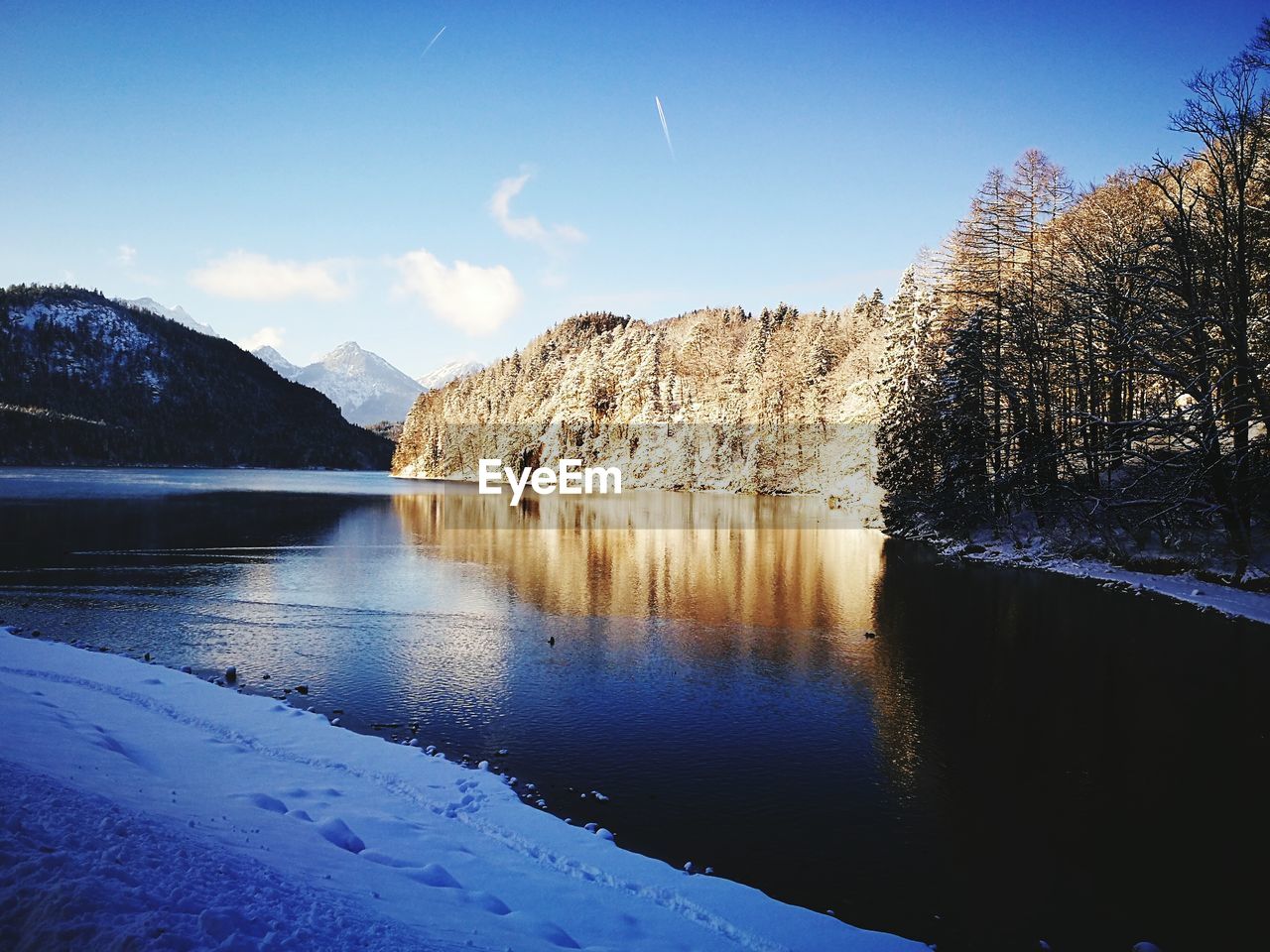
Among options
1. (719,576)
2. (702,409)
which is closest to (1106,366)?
(719,576)

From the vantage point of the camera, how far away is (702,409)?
124 meters

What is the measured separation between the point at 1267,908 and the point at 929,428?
1560 inches

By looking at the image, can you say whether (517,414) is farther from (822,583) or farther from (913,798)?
(913,798)

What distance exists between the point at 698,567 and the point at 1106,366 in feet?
68.4

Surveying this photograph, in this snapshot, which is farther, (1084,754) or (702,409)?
(702,409)

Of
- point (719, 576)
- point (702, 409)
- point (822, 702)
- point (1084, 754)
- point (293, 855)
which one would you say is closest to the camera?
point (293, 855)

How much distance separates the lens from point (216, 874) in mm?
6277

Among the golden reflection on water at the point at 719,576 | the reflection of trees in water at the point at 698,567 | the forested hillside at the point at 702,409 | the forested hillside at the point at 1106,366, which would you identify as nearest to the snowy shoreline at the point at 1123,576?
the forested hillside at the point at 1106,366

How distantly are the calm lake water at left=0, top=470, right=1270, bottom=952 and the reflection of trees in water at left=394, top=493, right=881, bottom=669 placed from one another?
285 mm

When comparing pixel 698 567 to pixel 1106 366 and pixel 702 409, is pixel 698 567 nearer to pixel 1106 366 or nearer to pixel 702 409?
pixel 1106 366

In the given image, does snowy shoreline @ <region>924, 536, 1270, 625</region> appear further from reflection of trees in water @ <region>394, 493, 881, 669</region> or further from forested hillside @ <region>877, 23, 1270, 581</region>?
reflection of trees in water @ <region>394, 493, 881, 669</region>

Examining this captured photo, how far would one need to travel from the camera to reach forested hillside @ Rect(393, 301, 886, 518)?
98.8 meters
